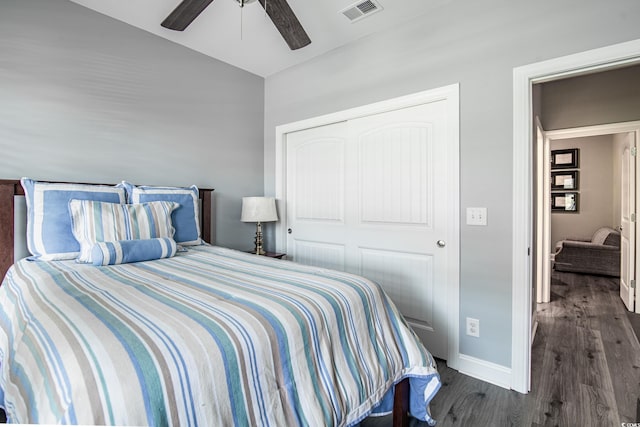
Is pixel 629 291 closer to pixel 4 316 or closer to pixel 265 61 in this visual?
pixel 265 61

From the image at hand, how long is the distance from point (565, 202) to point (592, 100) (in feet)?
12.0

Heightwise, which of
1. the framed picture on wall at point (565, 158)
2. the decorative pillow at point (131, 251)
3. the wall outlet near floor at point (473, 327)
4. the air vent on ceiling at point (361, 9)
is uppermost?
the air vent on ceiling at point (361, 9)

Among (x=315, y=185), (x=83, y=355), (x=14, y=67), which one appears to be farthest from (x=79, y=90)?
(x=83, y=355)

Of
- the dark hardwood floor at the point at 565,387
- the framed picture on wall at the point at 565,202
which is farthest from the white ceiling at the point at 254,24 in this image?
the framed picture on wall at the point at 565,202

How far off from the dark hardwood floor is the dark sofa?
7.35ft

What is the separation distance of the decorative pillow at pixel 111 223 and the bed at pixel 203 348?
9.1 inches

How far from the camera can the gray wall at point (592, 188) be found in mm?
5773

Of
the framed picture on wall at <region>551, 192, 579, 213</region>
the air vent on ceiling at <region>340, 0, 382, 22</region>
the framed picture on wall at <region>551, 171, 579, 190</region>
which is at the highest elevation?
the air vent on ceiling at <region>340, 0, 382, 22</region>

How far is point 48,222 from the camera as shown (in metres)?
1.81

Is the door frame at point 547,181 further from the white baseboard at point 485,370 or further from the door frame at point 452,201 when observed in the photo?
the white baseboard at point 485,370

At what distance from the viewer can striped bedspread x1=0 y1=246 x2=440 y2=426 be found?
68cm

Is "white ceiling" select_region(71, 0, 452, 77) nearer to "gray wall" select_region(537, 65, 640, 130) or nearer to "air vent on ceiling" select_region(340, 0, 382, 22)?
"air vent on ceiling" select_region(340, 0, 382, 22)

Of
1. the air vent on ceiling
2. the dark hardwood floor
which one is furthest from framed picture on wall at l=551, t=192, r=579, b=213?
the air vent on ceiling

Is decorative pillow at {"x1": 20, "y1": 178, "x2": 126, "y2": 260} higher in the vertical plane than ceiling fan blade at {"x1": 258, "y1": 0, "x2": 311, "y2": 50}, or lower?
lower
